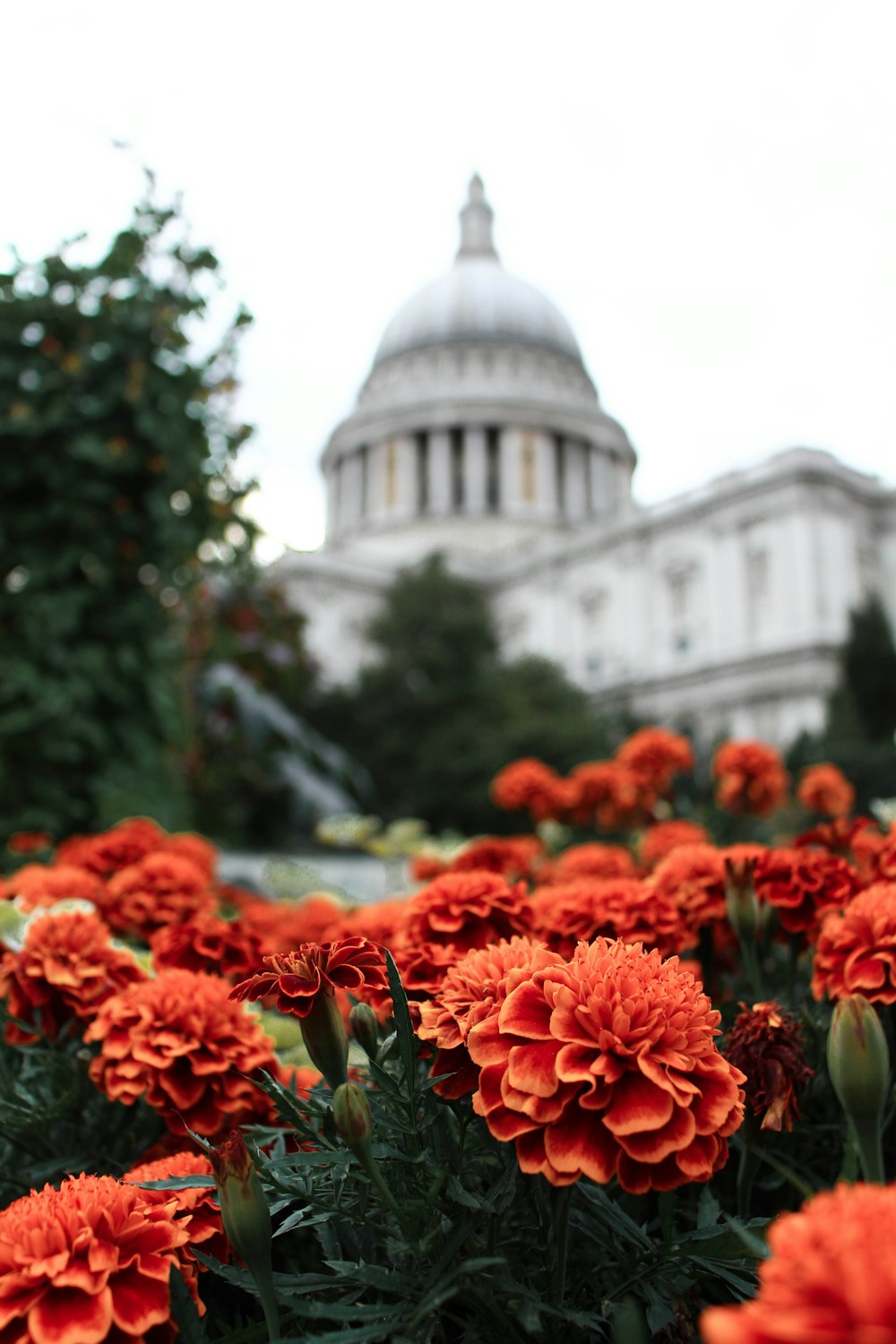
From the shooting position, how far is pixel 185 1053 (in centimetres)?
124

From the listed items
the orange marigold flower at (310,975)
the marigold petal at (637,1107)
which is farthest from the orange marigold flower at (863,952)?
the orange marigold flower at (310,975)

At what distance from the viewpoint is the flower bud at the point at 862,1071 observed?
0.95 metres

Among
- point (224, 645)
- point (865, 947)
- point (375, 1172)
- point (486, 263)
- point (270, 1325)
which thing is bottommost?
point (270, 1325)

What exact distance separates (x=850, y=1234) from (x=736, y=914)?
0.97 meters

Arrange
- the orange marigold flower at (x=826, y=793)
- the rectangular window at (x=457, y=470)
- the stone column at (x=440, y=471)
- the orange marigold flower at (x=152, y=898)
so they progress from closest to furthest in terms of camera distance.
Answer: the orange marigold flower at (x=152, y=898) < the orange marigold flower at (x=826, y=793) < the stone column at (x=440, y=471) < the rectangular window at (x=457, y=470)

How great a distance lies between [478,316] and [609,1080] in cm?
5273

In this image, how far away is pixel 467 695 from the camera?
29.0 metres

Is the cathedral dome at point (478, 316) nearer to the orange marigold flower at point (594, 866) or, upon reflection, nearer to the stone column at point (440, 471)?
the stone column at point (440, 471)

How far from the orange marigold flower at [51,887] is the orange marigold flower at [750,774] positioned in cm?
227

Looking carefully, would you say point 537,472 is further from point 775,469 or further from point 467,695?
point 467,695

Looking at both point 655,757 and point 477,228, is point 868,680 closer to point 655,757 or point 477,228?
point 655,757

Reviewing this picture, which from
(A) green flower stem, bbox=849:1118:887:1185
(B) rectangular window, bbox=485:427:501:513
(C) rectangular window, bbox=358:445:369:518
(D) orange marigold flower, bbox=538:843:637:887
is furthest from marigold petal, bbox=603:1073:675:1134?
(C) rectangular window, bbox=358:445:369:518

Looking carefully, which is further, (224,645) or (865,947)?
(224,645)

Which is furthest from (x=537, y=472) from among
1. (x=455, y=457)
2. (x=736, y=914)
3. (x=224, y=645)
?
(x=736, y=914)
